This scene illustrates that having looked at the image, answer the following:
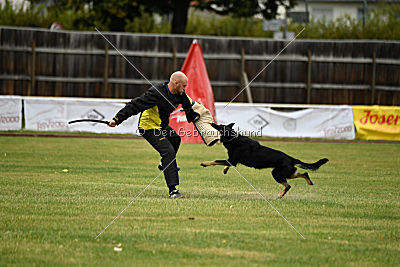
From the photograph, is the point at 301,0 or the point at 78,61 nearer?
the point at 78,61

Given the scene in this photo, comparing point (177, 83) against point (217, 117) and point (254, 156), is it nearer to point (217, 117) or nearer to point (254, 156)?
point (254, 156)

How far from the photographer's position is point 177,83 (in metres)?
9.66

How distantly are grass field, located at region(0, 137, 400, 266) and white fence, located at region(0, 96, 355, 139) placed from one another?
262 inches

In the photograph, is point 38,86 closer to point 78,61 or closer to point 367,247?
point 78,61

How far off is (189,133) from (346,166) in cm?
558

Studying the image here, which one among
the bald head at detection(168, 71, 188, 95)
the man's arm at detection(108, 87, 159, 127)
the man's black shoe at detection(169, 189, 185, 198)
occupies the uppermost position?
the bald head at detection(168, 71, 188, 95)

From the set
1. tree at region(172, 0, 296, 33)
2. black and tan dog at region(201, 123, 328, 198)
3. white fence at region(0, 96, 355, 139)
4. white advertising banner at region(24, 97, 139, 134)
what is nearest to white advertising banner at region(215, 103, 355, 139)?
white fence at region(0, 96, 355, 139)

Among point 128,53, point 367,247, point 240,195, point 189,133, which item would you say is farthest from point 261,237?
point 128,53

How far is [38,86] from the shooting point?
26.5m

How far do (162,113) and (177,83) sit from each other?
1.80 ft

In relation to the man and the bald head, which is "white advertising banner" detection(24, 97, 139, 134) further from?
the bald head

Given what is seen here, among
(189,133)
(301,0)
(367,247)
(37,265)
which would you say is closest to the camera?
(37,265)

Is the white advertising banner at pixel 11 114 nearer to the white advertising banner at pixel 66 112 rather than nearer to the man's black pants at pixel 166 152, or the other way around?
the white advertising banner at pixel 66 112

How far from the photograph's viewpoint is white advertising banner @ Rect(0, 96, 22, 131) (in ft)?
70.6
